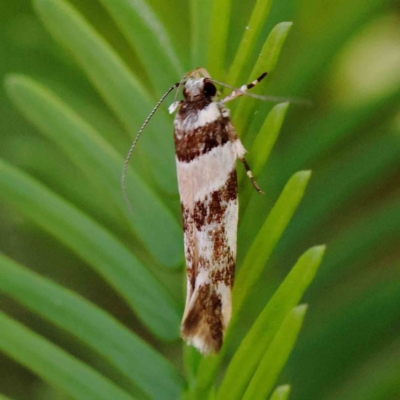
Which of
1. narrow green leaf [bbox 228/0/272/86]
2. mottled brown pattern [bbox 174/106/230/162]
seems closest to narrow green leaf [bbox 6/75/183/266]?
mottled brown pattern [bbox 174/106/230/162]

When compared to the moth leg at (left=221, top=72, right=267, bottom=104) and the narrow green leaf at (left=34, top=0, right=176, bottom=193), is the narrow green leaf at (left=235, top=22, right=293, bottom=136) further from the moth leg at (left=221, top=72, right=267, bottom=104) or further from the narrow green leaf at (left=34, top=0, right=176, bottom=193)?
the narrow green leaf at (left=34, top=0, right=176, bottom=193)

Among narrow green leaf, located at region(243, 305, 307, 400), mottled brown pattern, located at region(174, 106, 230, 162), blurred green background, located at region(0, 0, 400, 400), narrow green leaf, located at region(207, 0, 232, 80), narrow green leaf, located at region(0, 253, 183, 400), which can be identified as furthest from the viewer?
blurred green background, located at region(0, 0, 400, 400)

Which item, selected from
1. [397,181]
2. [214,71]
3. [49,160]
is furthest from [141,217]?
[397,181]

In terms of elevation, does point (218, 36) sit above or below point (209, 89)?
above

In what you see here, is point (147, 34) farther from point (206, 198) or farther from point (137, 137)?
point (206, 198)

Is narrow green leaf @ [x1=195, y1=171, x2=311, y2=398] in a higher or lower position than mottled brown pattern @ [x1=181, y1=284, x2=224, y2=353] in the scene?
higher

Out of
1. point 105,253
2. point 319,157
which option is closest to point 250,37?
point 105,253

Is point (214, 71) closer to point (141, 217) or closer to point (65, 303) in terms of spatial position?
point (141, 217)
